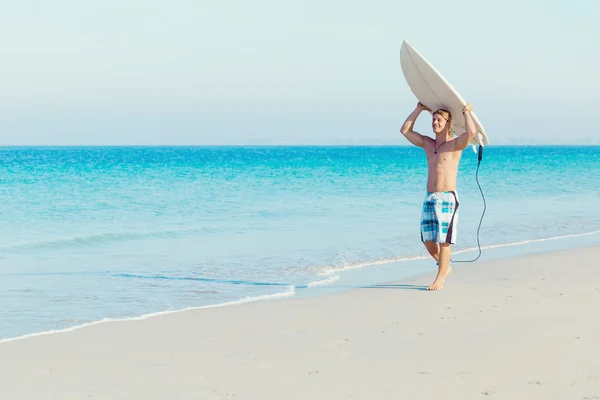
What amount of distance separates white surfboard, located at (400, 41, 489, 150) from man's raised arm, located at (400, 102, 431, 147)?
84 millimetres

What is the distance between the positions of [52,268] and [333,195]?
13.0m

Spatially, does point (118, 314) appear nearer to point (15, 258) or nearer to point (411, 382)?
point (411, 382)

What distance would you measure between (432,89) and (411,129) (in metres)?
0.44

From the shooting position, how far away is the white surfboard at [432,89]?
6.48m

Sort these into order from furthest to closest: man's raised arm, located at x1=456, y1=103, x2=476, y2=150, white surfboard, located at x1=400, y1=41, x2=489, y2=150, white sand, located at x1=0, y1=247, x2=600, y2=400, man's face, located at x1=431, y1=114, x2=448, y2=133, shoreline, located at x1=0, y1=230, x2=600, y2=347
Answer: man's face, located at x1=431, y1=114, x2=448, y2=133
white surfboard, located at x1=400, y1=41, x2=489, y2=150
man's raised arm, located at x1=456, y1=103, x2=476, y2=150
shoreline, located at x1=0, y1=230, x2=600, y2=347
white sand, located at x1=0, y1=247, x2=600, y2=400

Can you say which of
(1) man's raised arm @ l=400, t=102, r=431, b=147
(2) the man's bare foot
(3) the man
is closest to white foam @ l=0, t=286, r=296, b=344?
(2) the man's bare foot

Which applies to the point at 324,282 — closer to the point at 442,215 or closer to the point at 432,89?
the point at 442,215

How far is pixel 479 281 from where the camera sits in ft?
23.9

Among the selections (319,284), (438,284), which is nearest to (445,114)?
(438,284)

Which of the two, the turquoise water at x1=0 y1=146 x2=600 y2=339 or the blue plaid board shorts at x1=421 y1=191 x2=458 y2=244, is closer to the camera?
the blue plaid board shorts at x1=421 y1=191 x2=458 y2=244

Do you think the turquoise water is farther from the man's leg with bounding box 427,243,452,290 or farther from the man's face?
the man's face

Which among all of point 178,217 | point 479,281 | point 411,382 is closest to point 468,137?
point 479,281

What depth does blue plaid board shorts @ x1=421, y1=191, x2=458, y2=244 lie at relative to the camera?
21.5 feet

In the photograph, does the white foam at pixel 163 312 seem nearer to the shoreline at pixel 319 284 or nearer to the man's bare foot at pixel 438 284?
the shoreline at pixel 319 284
